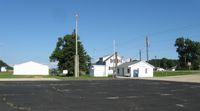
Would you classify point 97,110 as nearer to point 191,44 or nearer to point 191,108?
point 191,108

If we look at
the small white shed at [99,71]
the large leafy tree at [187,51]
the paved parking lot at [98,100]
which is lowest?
the paved parking lot at [98,100]

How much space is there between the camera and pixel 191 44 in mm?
163000

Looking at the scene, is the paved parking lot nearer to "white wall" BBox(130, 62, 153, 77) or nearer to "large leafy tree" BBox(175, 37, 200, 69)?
"white wall" BBox(130, 62, 153, 77)

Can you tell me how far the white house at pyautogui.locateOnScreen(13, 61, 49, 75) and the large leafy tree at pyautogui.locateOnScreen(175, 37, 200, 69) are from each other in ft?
239

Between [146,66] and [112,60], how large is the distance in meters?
30.4

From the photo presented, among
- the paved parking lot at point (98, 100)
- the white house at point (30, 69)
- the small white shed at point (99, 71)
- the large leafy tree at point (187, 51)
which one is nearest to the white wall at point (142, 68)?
the small white shed at point (99, 71)

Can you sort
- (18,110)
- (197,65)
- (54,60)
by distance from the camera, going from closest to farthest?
(18,110), (54,60), (197,65)

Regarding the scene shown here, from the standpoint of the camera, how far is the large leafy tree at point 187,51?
160625 millimetres

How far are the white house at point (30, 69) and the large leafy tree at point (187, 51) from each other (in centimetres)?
7290

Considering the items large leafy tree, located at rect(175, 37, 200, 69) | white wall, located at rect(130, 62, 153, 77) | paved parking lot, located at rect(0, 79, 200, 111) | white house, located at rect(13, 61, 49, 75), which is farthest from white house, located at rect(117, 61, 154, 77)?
large leafy tree, located at rect(175, 37, 200, 69)

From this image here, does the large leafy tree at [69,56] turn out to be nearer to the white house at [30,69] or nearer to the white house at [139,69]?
the white house at [139,69]

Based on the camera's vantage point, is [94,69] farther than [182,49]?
No

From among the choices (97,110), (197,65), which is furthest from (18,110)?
(197,65)

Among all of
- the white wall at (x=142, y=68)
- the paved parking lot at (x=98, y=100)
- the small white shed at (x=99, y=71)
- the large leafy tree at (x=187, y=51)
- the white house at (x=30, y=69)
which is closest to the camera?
the paved parking lot at (x=98, y=100)
